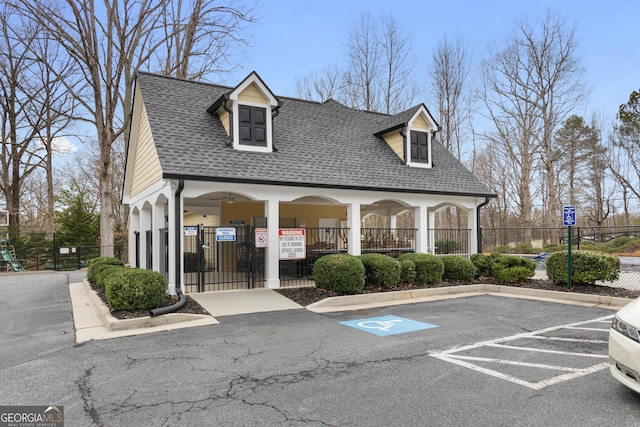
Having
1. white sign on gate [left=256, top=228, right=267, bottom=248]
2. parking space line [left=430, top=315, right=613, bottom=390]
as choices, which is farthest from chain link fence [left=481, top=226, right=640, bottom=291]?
white sign on gate [left=256, top=228, right=267, bottom=248]

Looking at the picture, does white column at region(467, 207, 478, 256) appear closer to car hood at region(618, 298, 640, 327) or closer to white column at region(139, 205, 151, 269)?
car hood at region(618, 298, 640, 327)

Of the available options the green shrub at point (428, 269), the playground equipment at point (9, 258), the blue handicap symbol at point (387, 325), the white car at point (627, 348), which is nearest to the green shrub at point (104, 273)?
the blue handicap symbol at point (387, 325)

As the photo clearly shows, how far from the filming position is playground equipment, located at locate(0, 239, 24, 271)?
22.7 metres

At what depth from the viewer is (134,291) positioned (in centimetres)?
782

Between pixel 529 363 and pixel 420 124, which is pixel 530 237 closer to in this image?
pixel 420 124

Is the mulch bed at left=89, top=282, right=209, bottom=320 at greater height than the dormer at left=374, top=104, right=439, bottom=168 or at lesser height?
lesser

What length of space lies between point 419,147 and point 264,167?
6828mm

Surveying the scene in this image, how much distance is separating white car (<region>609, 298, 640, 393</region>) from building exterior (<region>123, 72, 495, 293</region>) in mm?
8040

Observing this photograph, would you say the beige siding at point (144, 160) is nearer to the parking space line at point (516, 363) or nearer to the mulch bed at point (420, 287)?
the mulch bed at point (420, 287)

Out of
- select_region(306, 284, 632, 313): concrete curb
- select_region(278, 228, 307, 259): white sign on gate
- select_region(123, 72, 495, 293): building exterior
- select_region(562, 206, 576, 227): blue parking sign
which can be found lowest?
select_region(306, 284, 632, 313): concrete curb

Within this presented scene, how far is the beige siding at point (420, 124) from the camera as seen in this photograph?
15477mm

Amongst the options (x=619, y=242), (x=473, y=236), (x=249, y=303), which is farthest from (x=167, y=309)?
(x=619, y=242)

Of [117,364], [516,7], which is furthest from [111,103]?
[516,7]

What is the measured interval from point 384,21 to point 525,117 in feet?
40.7
